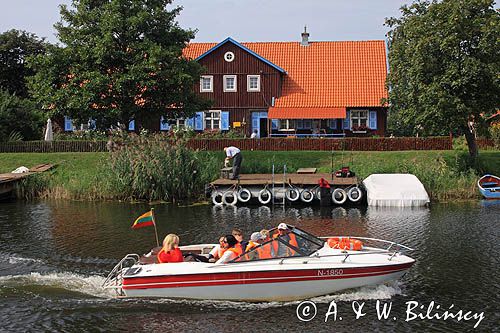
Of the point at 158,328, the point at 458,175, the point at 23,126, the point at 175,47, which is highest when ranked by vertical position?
the point at 175,47

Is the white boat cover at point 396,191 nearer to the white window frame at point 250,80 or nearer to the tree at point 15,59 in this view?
the white window frame at point 250,80

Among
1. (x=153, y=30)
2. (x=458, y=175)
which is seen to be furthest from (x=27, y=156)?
(x=458, y=175)

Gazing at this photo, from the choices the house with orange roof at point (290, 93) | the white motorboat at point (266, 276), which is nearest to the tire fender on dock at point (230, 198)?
the white motorboat at point (266, 276)

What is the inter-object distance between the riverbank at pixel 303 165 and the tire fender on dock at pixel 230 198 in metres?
2.23

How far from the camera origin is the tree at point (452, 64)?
31547mm

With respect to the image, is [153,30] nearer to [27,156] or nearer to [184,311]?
[27,156]

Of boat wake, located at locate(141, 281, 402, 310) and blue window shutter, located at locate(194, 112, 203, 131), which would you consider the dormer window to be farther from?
boat wake, located at locate(141, 281, 402, 310)

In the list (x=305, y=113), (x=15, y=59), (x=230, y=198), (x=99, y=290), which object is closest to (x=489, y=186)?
(x=230, y=198)

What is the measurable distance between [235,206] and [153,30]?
1306 centimetres

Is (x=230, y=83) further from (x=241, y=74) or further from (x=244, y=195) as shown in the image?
(x=244, y=195)

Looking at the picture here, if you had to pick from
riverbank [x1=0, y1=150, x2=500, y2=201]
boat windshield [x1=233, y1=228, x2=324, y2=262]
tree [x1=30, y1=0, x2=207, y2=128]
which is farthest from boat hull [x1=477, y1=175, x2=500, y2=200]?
boat windshield [x1=233, y1=228, x2=324, y2=262]

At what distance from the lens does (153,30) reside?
37.1 m

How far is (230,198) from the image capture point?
98.1ft

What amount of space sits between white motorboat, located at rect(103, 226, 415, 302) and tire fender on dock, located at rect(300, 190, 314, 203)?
14449 millimetres
